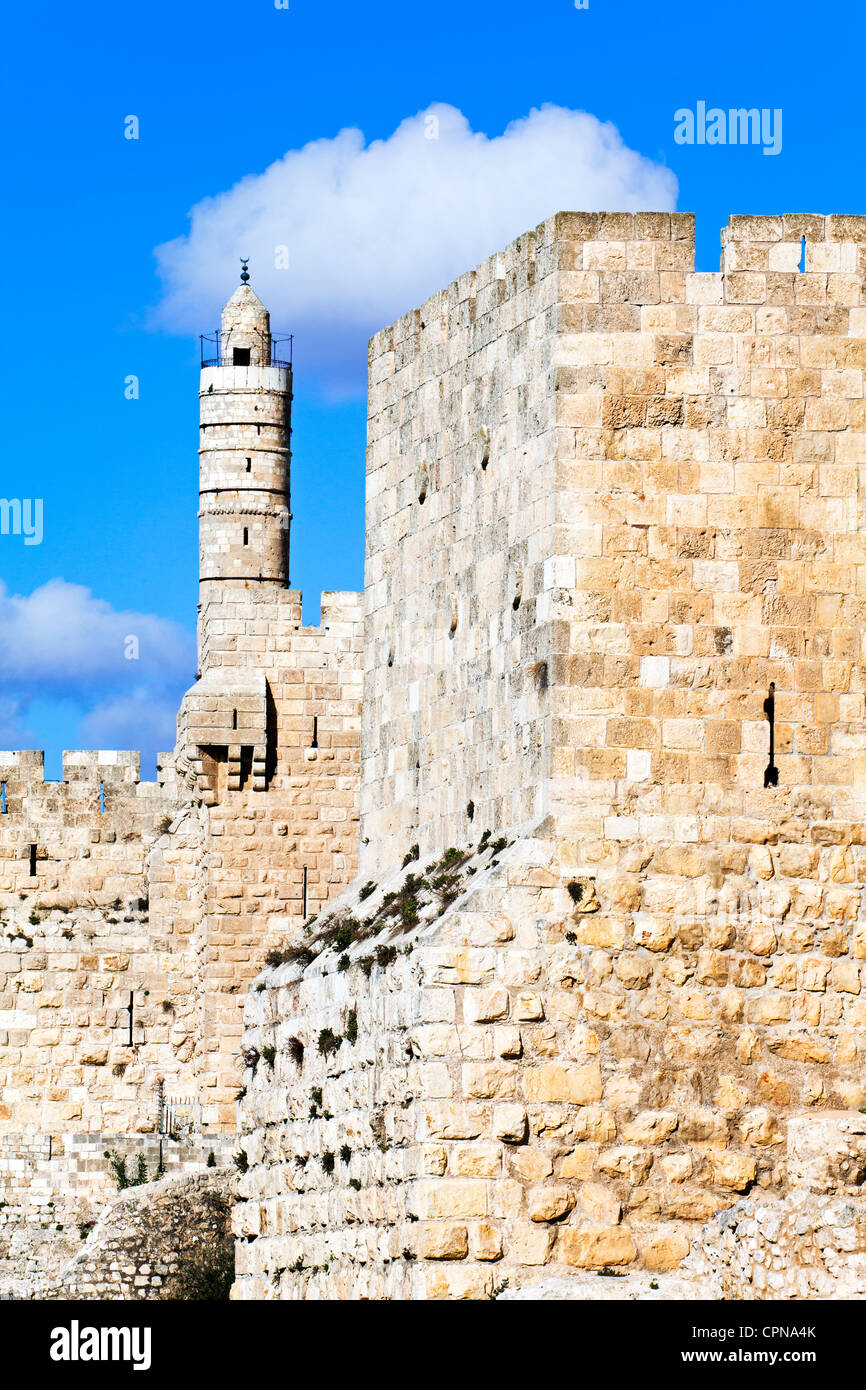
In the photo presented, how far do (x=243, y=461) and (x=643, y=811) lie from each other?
114 feet

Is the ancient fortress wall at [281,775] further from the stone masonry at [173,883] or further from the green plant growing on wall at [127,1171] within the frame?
the green plant growing on wall at [127,1171]

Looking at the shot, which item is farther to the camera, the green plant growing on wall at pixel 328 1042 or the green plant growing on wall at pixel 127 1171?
the green plant growing on wall at pixel 127 1171

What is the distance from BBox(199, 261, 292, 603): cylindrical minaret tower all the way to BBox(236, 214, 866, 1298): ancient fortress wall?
1311 inches

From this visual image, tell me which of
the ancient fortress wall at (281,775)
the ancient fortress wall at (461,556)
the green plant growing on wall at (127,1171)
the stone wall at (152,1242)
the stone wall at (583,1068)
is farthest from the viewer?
the green plant growing on wall at (127,1171)

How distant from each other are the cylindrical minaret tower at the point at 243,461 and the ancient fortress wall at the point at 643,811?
1311 inches

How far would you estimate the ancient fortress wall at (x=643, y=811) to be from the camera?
1258 centimetres

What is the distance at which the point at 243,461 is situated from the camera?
47.1 m

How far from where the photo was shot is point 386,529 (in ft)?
52.3

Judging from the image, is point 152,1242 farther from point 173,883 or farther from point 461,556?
point 461,556

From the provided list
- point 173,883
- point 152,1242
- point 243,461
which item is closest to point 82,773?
point 173,883

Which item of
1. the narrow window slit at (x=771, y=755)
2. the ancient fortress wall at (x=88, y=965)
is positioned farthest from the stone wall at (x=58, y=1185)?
the narrow window slit at (x=771, y=755)
